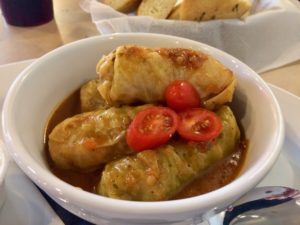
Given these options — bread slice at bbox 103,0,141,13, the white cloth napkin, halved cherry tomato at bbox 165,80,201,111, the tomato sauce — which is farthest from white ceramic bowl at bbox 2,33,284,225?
bread slice at bbox 103,0,141,13

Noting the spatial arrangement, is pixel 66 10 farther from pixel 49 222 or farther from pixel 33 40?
pixel 49 222

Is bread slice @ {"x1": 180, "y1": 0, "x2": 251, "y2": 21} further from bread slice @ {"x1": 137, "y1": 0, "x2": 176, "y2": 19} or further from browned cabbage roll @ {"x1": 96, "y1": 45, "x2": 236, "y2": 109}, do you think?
browned cabbage roll @ {"x1": 96, "y1": 45, "x2": 236, "y2": 109}

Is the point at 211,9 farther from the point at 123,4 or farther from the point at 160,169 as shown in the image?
the point at 160,169

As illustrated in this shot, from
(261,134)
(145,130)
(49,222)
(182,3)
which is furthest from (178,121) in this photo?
(182,3)

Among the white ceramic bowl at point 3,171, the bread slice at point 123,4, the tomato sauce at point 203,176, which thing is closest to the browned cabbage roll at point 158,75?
the tomato sauce at point 203,176

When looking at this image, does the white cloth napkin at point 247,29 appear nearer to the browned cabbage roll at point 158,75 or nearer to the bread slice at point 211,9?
the bread slice at point 211,9

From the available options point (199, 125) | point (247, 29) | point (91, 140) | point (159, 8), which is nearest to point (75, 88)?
point (91, 140)

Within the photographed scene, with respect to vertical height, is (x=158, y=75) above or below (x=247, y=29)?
above
